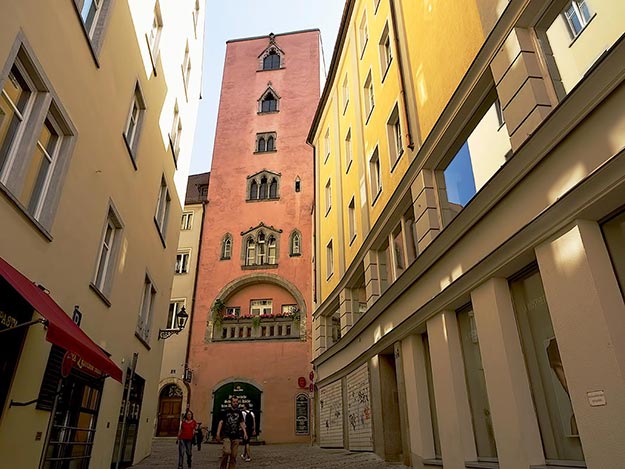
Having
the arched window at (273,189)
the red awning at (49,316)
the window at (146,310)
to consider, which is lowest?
the red awning at (49,316)

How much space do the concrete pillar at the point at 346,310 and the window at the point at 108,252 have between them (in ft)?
25.7

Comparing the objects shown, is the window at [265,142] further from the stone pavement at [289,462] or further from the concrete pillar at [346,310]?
the stone pavement at [289,462]

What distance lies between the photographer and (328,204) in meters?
20.8

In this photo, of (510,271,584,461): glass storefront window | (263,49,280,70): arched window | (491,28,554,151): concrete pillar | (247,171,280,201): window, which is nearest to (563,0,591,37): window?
(491,28,554,151): concrete pillar

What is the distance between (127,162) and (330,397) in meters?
11.2

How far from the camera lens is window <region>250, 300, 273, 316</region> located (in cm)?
2611

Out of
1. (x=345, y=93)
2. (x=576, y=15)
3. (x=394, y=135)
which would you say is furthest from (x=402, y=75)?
(x=345, y=93)

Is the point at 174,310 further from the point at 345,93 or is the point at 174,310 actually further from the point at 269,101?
the point at 269,101

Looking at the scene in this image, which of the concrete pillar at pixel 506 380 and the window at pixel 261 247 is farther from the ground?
the window at pixel 261 247

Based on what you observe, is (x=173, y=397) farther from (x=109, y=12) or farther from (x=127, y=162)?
(x=109, y=12)

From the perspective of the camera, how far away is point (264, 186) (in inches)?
1172

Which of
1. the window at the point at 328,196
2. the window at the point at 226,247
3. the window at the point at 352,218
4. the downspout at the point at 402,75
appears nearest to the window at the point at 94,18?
the downspout at the point at 402,75

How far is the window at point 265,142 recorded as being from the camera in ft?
103

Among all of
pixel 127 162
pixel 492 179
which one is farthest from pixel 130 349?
pixel 492 179
